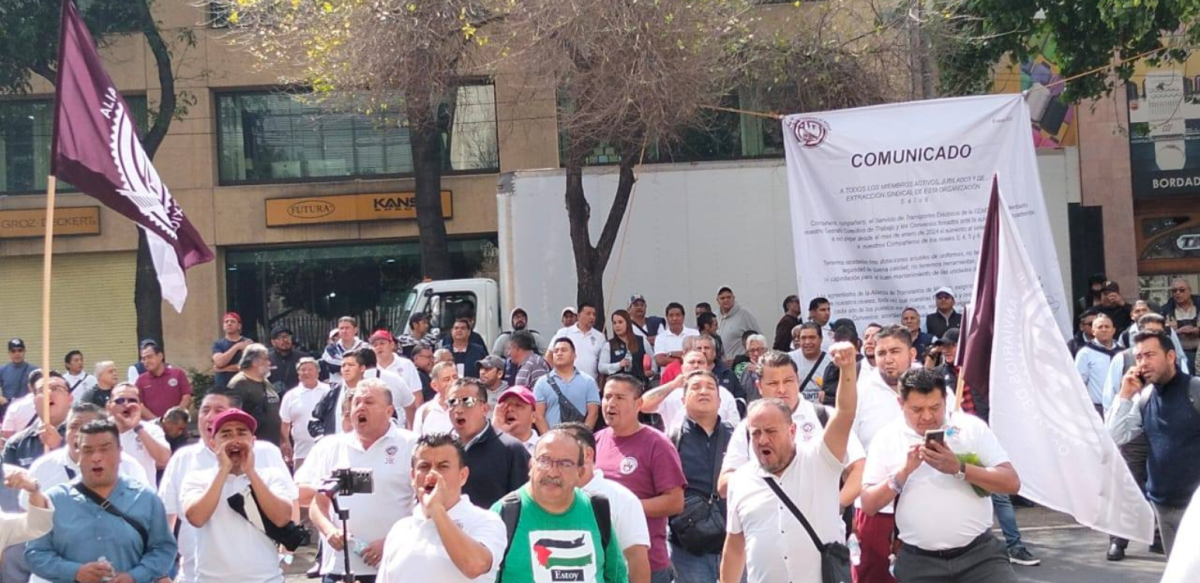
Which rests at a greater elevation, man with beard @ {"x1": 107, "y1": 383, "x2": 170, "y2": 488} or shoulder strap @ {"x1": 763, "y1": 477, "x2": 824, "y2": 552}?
man with beard @ {"x1": 107, "y1": 383, "x2": 170, "y2": 488}

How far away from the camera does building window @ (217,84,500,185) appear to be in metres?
27.2

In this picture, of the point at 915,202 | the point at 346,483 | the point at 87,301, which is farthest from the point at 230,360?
the point at 87,301

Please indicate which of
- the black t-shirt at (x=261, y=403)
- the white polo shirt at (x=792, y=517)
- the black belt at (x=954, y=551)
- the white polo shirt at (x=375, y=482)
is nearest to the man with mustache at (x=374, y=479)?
the white polo shirt at (x=375, y=482)

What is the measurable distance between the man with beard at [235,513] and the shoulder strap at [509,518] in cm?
156

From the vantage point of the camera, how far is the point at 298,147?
27484mm

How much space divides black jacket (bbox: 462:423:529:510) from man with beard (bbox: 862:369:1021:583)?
1.84 m

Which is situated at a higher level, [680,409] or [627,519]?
[680,409]

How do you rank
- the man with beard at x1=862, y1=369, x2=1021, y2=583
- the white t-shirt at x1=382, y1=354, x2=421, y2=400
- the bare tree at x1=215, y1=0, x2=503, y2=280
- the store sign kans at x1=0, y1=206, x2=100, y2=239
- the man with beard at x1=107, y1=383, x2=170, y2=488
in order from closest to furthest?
the man with beard at x1=862, y1=369, x2=1021, y2=583, the man with beard at x1=107, y1=383, x2=170, y2=488, the white t-shirt at x1=382, y1=354, x2=421, y2=400, the bare tree at x1=215, y1=0, x2=503, y2=280, the store sign kans at x1=0, y1=206, x2=100, y2=239

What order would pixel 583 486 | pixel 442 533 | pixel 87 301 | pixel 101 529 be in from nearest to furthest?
pixel 442 533 < pixel 583 486 < pixel 101 529 < pixel 87 301

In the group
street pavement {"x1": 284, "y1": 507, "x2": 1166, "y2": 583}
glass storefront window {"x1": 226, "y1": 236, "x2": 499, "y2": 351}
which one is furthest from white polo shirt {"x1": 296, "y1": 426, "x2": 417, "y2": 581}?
glass storefront window {"x1": 226, "y1": 236, "x2": 499, "y2": 351}

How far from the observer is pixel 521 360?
40.1 feet

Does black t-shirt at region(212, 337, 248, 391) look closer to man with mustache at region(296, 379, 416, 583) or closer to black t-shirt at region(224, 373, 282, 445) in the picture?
black t-shirt at region(224, 373, 282, 445)

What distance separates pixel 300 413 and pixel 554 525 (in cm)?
740

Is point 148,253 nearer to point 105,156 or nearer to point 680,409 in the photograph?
point 105,156
